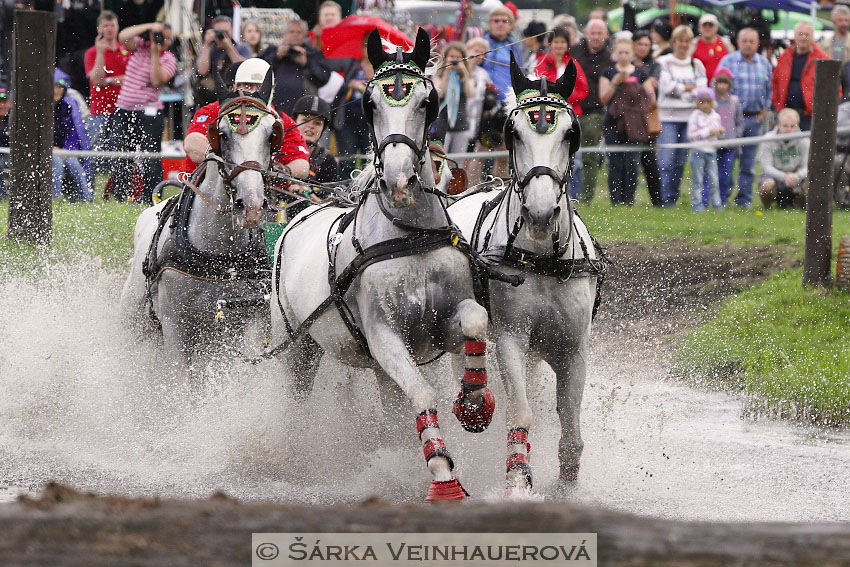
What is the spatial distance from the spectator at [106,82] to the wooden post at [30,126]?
83.0 inches

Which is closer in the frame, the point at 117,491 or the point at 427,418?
the point at 427,418

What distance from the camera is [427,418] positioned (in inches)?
213

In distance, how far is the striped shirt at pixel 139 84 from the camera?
44.2ft

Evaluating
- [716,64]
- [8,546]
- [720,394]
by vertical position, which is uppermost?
[716,64]

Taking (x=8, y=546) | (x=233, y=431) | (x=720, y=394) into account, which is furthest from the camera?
(x=720, y=394)

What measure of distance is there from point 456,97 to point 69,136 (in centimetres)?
408

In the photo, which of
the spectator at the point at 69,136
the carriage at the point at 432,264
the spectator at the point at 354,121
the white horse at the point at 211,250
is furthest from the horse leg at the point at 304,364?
the spectator at the point at 69,136

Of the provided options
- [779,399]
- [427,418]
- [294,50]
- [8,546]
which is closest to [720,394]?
[779,399]

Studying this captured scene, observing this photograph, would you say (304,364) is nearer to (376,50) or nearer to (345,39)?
(376,50)

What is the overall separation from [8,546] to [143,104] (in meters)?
11.0

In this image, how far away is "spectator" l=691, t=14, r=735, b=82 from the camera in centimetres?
1452

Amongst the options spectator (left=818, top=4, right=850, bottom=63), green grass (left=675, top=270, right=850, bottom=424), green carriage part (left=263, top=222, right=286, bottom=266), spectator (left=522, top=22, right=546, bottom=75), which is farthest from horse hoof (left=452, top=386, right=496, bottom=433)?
spectator (left=818, top=4, right=850, bottom=63)

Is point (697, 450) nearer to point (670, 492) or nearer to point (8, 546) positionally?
point (670, 492)

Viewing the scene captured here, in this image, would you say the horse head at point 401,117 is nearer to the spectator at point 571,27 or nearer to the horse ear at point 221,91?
the horse ear at point 221,91
